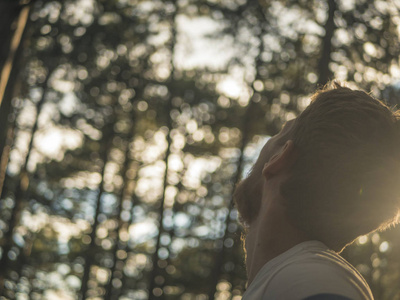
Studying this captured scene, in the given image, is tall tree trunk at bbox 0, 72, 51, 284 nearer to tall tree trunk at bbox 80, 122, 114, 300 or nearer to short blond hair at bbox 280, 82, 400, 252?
tall tree trunk at bbox 80, 122, 114, 300

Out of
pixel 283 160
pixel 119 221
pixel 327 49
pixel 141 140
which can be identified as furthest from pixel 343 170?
pixel 119 221

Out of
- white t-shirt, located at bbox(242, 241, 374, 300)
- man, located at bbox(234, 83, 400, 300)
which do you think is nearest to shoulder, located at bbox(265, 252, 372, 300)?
white t-shirt, located at bbox(242, 241, 374, 300)

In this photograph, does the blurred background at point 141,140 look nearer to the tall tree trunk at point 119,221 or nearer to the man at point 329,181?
the tall tree trunk at point 119,221

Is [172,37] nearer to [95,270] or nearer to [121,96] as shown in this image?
[121,96]

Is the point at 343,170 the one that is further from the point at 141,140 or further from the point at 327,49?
the point at 141,140

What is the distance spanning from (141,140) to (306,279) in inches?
895

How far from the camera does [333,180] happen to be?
6.79ft

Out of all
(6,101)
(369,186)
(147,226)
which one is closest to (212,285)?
(147,226)

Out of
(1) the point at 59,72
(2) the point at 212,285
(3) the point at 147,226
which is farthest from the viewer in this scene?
(3) the point at 147,226

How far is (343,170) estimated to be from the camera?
2.05m

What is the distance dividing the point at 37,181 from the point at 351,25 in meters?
13.5

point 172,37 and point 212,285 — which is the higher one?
point 172,37

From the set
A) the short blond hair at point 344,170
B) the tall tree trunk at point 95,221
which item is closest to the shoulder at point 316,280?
the short blond hair at point 344,170

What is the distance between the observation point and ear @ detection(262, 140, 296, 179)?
2.18 meters
